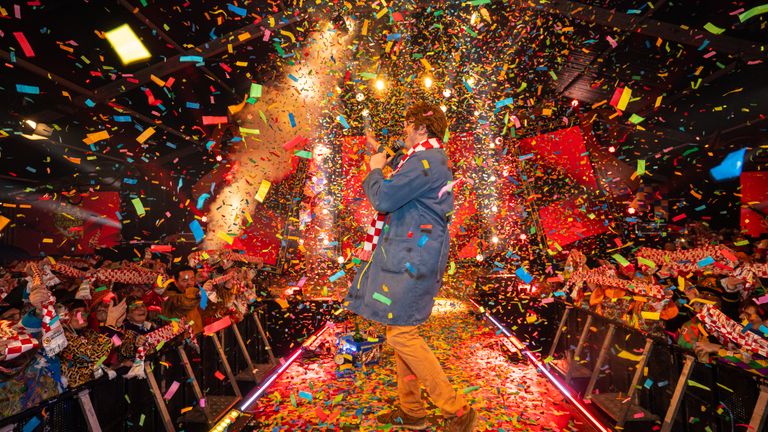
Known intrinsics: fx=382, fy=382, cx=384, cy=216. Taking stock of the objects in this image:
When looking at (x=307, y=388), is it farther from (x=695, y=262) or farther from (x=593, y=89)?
(x=593, y=89)

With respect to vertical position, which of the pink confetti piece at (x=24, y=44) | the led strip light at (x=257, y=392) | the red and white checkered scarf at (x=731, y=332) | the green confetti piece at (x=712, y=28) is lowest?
the led strip light at (x=257, y=392)

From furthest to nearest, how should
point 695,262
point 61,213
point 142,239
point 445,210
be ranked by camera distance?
point 61,213, point 142,239, point 695,262, point 445,210

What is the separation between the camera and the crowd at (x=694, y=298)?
Answer: 252 centimetres

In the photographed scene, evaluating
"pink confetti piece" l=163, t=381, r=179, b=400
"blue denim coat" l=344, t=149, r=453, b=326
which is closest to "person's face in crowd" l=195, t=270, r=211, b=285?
"pink confetti piece" l=163, t=381, r=179, b=400

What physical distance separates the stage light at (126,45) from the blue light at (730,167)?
11.7m

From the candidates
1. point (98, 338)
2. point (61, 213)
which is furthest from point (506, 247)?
point (61, 213)

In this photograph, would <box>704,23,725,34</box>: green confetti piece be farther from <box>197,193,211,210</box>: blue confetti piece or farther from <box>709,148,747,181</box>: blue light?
<box>197,193,211,210</box>: blue confetti piece

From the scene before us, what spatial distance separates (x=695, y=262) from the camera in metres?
3.88

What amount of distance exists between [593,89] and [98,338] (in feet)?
30.8

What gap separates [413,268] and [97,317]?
2.65m

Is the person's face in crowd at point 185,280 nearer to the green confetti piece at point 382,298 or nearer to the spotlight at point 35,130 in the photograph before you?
the green confetti piece at point 382,298

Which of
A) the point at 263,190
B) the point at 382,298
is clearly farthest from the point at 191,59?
the point at 382,298

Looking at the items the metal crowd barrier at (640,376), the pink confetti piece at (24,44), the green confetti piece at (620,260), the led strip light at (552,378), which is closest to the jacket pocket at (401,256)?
the led strip light at (552,378)

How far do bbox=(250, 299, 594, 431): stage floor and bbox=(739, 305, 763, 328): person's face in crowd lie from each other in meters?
1.39
